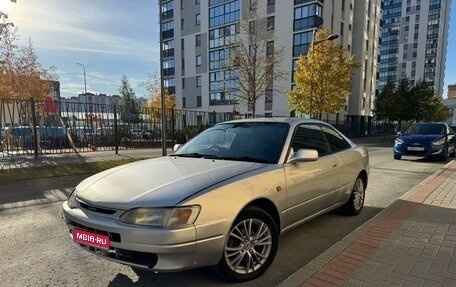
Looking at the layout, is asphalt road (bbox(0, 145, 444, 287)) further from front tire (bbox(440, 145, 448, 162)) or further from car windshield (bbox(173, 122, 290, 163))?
Result: front tire (bbox(440, 145, 448, 162))

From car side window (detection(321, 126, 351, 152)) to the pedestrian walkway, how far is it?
113cm

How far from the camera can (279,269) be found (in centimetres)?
347

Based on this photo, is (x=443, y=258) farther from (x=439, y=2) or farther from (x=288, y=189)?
(x=439, y=2)

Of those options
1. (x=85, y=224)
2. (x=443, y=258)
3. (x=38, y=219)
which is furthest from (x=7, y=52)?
(x=443, y=258)

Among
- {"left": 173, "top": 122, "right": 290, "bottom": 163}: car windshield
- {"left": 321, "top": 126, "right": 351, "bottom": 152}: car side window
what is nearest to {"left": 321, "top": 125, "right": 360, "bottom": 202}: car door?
{"left": 321, "top": 126, "right": 351, "bottom": 152}: car side window

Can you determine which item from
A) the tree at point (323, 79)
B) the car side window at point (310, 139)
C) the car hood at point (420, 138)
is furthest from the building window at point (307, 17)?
the car side window at point (310, 139)

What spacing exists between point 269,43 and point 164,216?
38.0 m

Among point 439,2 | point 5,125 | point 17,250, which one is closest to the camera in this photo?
point 17,250

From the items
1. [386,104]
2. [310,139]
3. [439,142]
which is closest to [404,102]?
[386,104]

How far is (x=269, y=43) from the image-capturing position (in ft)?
126

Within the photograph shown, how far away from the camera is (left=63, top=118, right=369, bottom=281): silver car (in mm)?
2656

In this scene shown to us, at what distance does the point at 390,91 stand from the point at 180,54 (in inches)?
1160

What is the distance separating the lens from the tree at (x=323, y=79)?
25734 millimetres

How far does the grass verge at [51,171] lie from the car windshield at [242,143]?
5.32m
